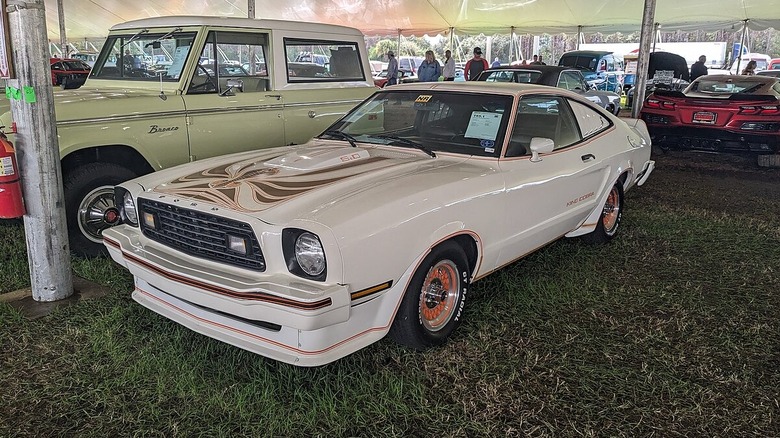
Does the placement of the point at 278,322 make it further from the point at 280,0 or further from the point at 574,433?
the point at 280,0

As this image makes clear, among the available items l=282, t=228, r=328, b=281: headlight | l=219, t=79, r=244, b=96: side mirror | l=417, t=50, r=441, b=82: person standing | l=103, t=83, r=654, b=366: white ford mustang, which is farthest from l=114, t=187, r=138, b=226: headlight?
l=417, t=50, r=441, b=82: person standing

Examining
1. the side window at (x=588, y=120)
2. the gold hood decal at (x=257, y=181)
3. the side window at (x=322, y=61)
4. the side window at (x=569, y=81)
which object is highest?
the side window at (x=322, y=61)

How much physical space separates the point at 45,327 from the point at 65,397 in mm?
913

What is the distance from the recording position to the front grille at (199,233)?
115 inches

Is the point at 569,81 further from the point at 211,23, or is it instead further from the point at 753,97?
the point at 211,23

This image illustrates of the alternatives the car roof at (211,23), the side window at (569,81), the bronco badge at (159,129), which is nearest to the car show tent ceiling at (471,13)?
the side window at (569,81)

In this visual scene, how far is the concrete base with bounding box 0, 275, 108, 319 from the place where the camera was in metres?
3.96

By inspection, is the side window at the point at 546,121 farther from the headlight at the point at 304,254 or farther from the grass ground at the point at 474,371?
the headlight at the point at 304,254

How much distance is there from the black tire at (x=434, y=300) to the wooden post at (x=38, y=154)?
235cm

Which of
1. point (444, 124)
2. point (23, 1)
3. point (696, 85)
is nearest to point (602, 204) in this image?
point (444, 124)

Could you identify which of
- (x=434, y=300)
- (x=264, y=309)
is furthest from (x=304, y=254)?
(x=434, y=300)

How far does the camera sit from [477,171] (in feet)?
12.1

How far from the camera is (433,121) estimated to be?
4340mm

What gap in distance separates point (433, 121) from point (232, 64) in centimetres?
246
